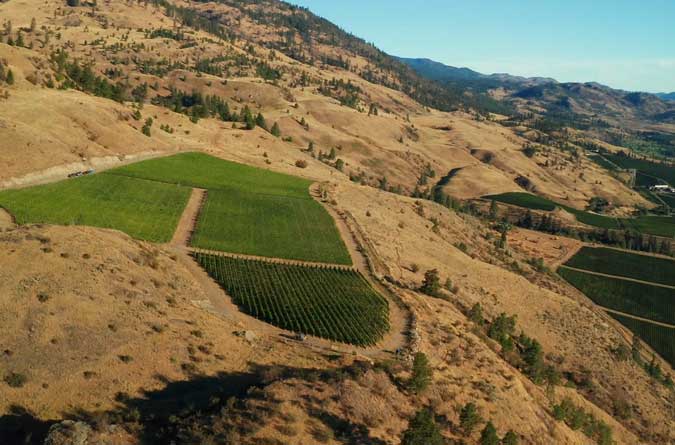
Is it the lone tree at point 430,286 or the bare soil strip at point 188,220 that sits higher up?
the bare soil strip at point 188,220

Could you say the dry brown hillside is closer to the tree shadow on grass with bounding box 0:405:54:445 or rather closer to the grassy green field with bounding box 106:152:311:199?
the tree shadow on grass with bounding box 0:405:54:445

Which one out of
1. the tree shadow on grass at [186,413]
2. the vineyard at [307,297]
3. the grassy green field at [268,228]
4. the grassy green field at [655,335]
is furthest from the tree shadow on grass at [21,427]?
the grassy green field at [655,335]

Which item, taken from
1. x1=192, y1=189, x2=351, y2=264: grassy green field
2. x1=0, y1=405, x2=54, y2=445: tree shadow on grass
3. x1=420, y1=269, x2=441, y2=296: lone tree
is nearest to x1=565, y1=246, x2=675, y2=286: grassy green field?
x1=192, y1=189, x2=351, y2=264: grassy green field

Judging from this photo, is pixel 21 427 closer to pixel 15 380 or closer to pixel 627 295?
pixel 15 380

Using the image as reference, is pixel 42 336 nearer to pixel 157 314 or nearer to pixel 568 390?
pixel 157 314

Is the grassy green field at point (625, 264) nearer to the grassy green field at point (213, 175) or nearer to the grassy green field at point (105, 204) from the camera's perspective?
the grassy green field at point (213, 175)
